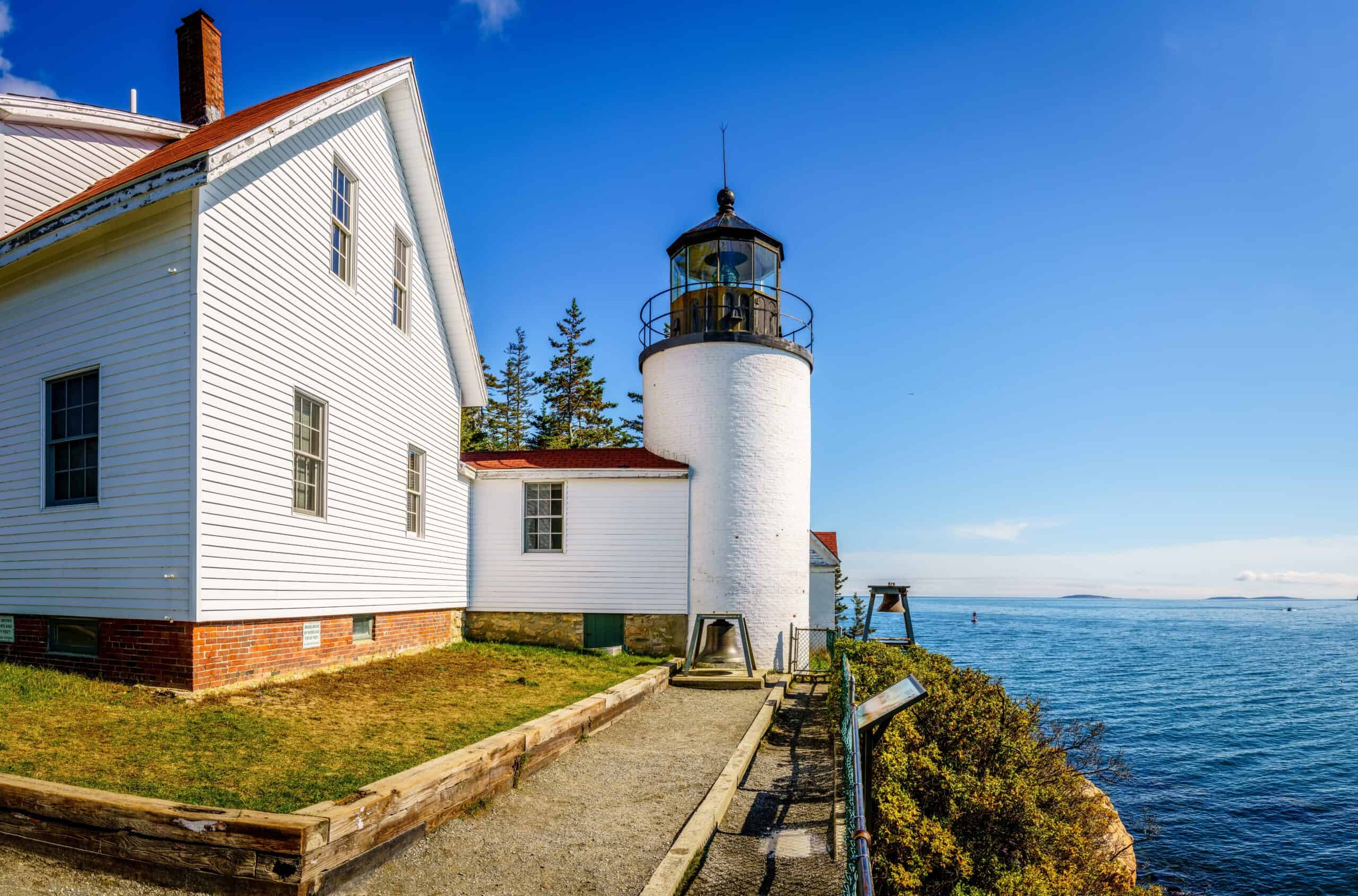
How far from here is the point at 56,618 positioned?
395 inches

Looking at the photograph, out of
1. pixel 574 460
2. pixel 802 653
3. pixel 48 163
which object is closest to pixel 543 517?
pixel 574 460

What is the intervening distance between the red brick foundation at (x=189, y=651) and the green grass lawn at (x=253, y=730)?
0.24m

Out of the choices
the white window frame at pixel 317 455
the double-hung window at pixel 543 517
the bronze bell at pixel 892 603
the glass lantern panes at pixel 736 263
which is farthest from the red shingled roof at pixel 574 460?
the white window frame at pixel 317 455

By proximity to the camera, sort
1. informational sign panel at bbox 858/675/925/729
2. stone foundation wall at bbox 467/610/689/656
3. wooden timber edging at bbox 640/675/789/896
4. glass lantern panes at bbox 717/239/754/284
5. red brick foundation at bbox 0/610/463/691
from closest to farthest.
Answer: informational sign panel at bbox 858/675/925/729
wooden timber edging at bbox 640/675/789/896
red brick foundation at bbox 0/610/463/691
stone foundation wall at bbox 467/610/689/656
glass lantern panes at bbox 717/239/754/284

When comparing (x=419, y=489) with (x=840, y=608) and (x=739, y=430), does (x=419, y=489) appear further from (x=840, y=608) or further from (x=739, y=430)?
(x=840, y=608)

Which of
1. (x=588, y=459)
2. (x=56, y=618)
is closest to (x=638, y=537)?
(x=588, y=459)

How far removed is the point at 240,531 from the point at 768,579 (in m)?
11.3

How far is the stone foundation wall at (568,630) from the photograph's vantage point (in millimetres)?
17875

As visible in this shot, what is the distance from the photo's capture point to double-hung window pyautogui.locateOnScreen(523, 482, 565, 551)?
1809 cm

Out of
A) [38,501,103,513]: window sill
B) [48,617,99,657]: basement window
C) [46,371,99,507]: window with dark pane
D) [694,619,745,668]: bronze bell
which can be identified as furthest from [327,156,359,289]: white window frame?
[694,619,745,668]: bronze bell

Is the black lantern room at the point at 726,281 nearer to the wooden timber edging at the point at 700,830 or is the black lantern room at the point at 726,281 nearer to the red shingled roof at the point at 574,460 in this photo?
the red shingled roof at the point at 574,460

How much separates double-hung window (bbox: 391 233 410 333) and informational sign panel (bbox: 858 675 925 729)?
11.6m

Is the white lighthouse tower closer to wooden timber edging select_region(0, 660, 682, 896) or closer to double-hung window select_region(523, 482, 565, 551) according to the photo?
double-hung window select_region(523, 482, 565, 551)

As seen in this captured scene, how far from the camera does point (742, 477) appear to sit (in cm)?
1822
